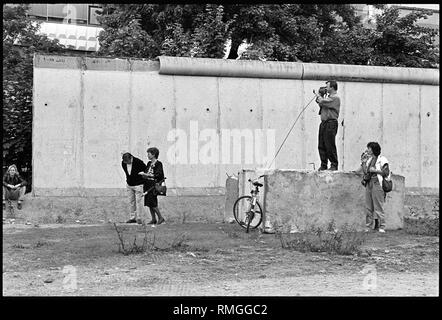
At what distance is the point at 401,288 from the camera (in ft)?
22.2

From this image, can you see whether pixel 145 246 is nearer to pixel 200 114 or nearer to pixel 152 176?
pixel 152 176

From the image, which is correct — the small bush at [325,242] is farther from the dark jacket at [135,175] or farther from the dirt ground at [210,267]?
the dark jacket at [135,175]

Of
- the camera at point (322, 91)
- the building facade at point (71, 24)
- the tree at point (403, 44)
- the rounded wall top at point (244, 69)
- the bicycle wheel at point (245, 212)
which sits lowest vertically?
the bicycle wheel at point (245, 212)

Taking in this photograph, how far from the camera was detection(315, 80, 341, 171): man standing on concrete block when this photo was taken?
1076 centimetres

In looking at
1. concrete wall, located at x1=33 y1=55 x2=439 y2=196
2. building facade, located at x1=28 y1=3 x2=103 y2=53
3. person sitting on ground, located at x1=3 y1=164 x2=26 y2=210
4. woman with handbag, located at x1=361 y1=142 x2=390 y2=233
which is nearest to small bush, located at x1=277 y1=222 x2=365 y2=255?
woman with handbag, located at x1=361 y1=142 x2=390 y2=233

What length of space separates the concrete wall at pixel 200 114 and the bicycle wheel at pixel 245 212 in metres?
2.68

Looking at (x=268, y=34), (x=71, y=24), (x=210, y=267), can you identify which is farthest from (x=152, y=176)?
(x=71, y=24)

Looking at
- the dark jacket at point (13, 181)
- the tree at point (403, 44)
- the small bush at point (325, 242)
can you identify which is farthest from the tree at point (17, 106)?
the tree at point (403, 44)

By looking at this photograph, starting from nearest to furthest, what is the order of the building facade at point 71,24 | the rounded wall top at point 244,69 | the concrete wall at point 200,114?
the concrete wall at point 200,114 → the rounded wall top at point 244,69 → the building facade at point 71,24

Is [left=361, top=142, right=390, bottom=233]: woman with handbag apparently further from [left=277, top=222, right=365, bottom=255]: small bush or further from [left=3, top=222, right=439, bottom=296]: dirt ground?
[left=3, top=222, right=439, bottom=296]: dirt ground

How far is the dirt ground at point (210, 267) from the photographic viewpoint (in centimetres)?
658

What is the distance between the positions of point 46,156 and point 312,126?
6.08 m

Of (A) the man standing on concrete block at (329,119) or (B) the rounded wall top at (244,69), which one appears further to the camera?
(B) the rounded wall top at (244,69)
